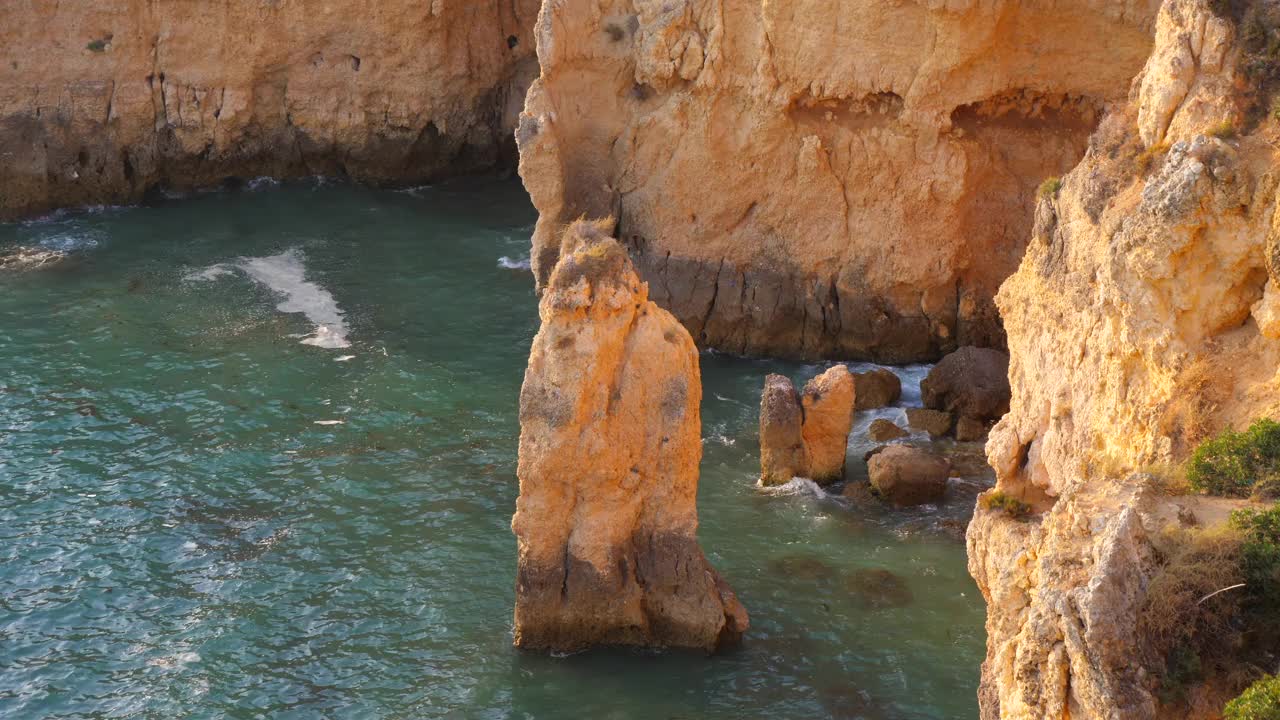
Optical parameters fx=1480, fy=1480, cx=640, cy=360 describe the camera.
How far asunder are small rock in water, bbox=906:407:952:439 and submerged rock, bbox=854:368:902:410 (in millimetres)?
1338

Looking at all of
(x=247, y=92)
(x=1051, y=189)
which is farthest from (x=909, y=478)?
(x=247, y=92)

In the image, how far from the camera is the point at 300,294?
150ft

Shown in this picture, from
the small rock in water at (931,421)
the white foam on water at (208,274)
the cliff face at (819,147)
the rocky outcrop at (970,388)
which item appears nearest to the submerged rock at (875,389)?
the rocky outcrop at (970,388)

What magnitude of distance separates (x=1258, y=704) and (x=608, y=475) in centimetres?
1355

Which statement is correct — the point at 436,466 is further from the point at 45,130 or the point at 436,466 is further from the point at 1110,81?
the point at 45,130

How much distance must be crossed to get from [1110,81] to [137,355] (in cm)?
2720

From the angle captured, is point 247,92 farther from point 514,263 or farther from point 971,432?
point 971,432

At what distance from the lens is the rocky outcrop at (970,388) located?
3666cm

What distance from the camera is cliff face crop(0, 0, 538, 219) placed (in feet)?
173

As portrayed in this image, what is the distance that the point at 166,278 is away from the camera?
46844 mm

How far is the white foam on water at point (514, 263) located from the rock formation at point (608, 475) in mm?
21171

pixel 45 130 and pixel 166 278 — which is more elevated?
pixel 45 130

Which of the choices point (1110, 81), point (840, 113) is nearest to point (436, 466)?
point (840, 113)

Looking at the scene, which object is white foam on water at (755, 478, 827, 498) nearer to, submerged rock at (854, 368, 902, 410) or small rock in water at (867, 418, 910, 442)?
small rock in water at (867, 418, 910, 442)
